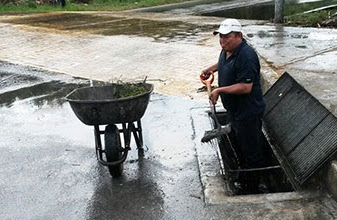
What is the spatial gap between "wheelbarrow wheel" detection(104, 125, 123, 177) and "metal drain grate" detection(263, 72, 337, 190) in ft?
6.20

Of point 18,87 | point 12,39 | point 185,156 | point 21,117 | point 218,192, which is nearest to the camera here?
point 218,192

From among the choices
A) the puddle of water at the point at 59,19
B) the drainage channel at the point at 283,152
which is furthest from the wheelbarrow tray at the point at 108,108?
the puddle of water at the point at 59,19

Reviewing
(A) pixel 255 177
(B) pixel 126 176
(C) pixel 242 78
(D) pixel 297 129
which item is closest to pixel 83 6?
(B) pixel 126 176

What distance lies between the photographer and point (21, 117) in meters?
7.30

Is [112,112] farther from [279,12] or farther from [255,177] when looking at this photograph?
[279,12]

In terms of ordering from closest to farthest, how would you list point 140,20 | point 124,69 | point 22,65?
1. point 124,69
2. point 22,65
3. point 140,20

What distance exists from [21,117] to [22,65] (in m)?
4.25

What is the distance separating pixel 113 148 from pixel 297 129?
Result: 216cm

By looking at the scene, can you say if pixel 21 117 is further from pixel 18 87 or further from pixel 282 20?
pixel 282 20

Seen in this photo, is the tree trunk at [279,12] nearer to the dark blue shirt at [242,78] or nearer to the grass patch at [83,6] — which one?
the dark blue shirt at [242,78]

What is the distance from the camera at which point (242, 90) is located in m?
4.45

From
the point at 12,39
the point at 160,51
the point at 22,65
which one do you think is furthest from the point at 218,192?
the point at 12,39

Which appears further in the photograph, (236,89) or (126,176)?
(126,176)

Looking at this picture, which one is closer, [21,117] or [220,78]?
[220,78]
